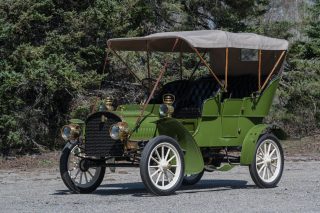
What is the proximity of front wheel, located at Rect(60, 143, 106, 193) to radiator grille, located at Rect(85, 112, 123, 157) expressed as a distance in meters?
0.37

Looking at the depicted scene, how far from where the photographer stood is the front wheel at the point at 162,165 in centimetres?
1092

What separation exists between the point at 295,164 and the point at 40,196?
8.28 m

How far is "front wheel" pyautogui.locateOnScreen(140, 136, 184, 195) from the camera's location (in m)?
10.9

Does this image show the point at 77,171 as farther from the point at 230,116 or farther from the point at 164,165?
the point at 230,116

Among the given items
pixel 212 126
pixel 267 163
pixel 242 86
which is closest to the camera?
pixel 212 126

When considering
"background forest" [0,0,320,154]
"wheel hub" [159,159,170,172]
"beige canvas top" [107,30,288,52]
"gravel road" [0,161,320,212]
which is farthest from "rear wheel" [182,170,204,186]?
"background forest" [0,0,320,154]

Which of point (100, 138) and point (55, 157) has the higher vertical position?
point (100, 138)

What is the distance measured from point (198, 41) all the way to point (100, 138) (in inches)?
86.8

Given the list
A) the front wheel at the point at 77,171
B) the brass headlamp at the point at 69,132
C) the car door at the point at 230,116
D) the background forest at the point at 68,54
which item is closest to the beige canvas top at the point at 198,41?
the car door at the point at 230,116

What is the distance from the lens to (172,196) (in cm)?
1123

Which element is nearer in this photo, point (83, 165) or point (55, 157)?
point (83, 165)

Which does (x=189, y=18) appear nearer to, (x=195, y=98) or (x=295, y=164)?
(x=295, y=164)

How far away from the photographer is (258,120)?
13023 millimetres

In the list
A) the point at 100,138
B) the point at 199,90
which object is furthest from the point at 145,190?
the point at 199,90
